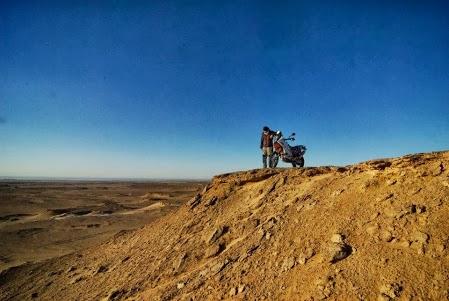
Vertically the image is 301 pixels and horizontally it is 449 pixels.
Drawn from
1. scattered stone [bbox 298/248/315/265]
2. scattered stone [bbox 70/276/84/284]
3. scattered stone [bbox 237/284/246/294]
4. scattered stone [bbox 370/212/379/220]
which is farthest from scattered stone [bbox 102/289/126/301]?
scattered stone [bbox 370/212/379/220]

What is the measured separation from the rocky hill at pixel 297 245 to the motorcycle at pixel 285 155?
3.48 m

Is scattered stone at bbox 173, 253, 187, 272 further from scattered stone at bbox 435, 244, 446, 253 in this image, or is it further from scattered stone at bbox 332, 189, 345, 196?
scattered stone at bbox 435, 244, 446, 253

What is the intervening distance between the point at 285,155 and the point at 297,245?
7.23 metres

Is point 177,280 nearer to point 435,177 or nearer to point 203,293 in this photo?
point 203,293

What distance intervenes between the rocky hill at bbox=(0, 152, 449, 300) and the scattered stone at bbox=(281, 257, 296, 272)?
0.09 feet

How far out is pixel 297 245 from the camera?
5.95 meters

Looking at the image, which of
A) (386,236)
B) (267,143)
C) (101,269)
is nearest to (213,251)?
(386,236)

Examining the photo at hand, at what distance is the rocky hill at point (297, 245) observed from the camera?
4621 mm

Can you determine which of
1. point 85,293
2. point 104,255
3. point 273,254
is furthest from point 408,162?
point 104,255

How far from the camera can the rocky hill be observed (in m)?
4.62

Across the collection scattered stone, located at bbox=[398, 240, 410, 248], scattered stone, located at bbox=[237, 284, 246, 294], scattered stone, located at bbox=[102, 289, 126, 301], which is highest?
scattered stone, located at bbox=[398, 240, 410, 248]

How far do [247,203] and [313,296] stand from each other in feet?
14.2

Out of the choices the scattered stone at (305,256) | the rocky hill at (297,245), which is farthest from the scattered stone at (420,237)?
the scattered stone at (305,256)

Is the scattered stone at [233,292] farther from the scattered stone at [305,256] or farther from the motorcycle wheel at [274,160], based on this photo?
the motorcycle wheel at [274,160]
